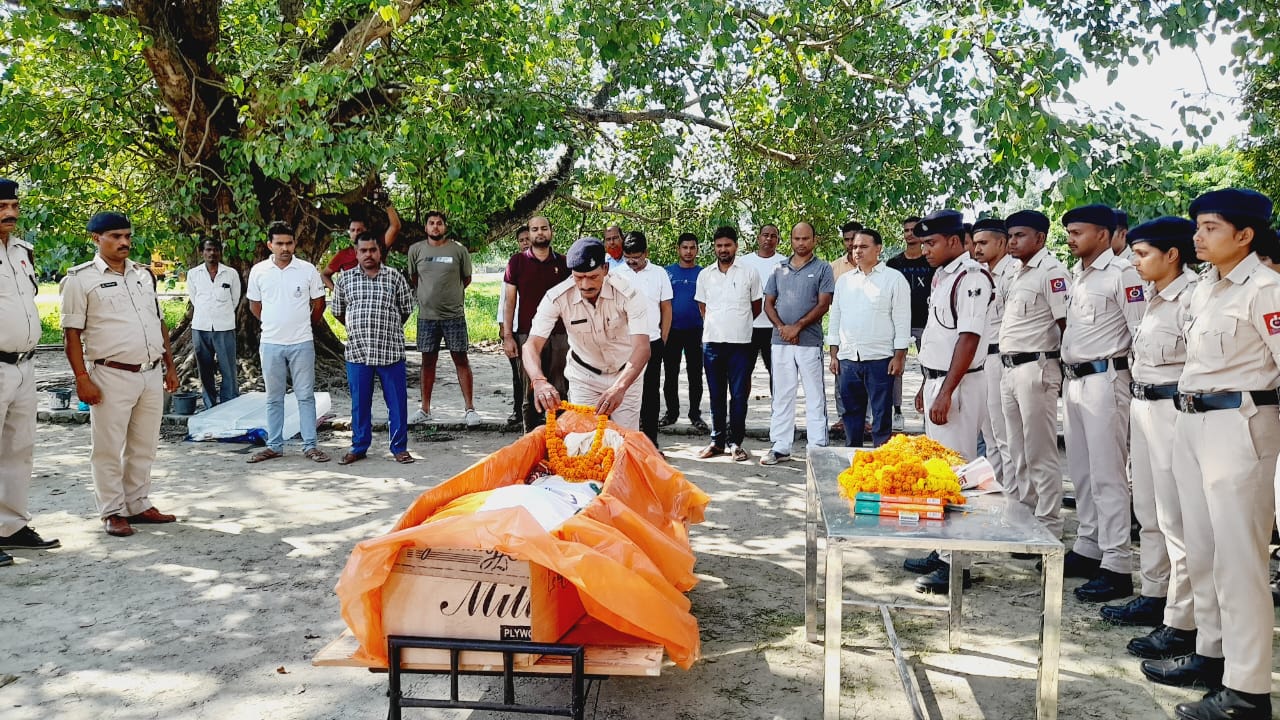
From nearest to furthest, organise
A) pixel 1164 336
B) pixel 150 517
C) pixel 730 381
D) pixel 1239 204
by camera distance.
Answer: pixel 1239 204, pixel 1164 336, pixel 150 517, pixel 730 381

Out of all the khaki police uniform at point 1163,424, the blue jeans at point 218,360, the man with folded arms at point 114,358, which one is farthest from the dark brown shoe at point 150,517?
the khaki police uniform at point 1163,424

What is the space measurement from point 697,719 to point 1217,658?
195 centimetres

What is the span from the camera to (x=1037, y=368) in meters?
4.87

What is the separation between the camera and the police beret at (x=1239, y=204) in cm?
321

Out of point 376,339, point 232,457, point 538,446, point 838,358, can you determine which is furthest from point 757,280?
point 232,457

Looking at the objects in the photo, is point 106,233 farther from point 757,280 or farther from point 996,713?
point 996,713

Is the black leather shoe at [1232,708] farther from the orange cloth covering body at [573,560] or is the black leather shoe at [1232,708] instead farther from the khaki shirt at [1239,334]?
the orange cloth covering body at [573,560]

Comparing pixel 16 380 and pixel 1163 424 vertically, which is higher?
pixel 16 380

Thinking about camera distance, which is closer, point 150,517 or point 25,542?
point 25,542

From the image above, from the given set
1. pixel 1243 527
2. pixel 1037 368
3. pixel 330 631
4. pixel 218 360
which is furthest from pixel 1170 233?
A: pixel 218 360

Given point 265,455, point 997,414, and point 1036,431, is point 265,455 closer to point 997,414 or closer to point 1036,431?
point 997,414

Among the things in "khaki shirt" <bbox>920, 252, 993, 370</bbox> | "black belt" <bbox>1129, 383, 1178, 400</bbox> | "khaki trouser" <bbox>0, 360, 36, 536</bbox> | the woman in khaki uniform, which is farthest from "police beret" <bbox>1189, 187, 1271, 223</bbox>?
"khaki trouser" <bbox>0, 360, 36, 536</bbox>


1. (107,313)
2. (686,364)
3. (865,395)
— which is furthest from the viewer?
(686,364)

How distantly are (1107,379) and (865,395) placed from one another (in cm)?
243
